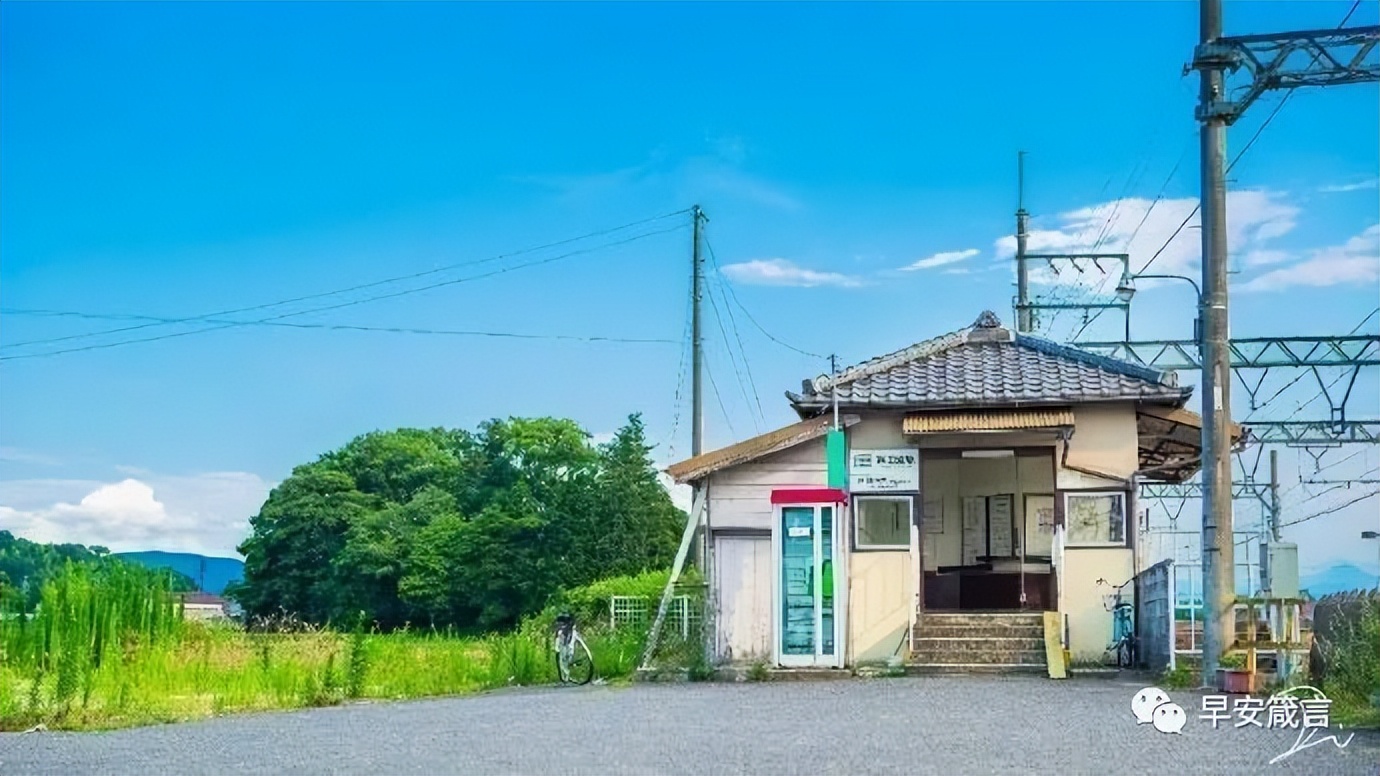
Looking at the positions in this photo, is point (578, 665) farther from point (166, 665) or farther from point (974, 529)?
point (974, 529)

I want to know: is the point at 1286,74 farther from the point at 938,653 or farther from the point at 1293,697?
the point at 938,653

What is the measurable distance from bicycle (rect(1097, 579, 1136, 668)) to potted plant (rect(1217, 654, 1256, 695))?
360 cm

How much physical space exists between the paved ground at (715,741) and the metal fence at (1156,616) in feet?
5.49

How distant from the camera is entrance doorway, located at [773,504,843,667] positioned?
1820 cm

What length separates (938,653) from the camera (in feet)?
59.3

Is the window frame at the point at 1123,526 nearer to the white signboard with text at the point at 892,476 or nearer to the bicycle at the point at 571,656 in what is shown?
the white signboard with text at the point at 892,476

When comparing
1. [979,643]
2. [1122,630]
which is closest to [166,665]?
[979,643]

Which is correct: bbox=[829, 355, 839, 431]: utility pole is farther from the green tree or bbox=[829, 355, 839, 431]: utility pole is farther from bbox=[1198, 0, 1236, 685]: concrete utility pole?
the green tree

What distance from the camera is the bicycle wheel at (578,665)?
18.3 metres

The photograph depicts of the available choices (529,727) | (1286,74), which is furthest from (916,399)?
(529,727)

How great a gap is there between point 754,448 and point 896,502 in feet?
6.06

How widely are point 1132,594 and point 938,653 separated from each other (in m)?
2.45

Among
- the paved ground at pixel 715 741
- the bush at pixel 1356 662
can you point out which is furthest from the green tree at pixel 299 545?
the bush at pixel 1356 662

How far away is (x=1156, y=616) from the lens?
16.9 m
